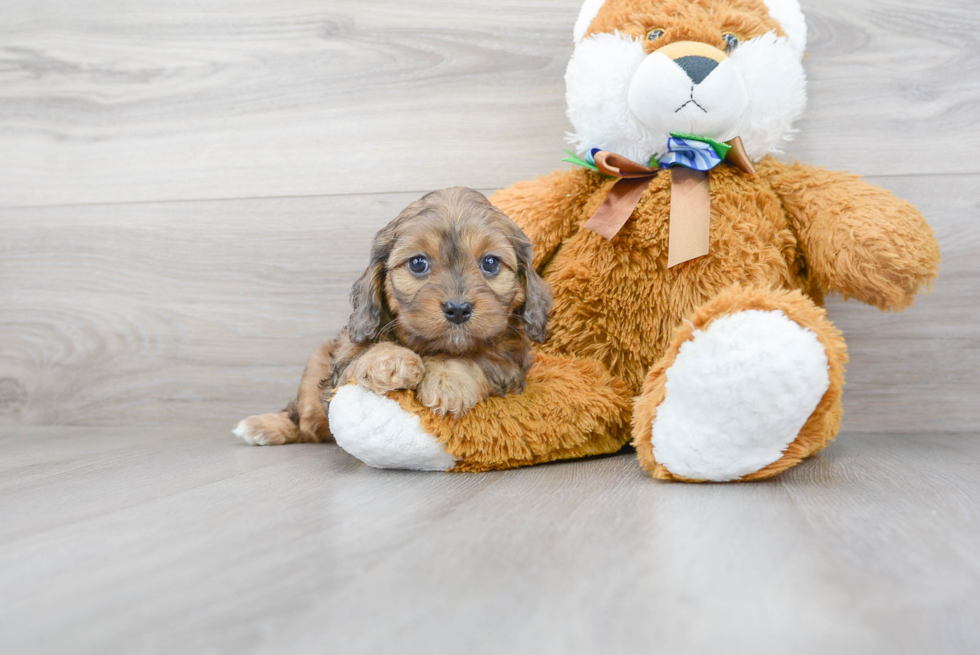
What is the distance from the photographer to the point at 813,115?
198cm

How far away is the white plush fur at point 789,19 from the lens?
165cm

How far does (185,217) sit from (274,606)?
178 centimetres

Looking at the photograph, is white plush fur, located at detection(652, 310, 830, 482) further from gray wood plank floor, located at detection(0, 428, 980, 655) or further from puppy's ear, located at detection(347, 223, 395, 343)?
puppy's ear, located at detection(347, 223, 395, 343)

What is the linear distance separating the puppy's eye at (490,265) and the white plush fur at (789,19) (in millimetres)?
865

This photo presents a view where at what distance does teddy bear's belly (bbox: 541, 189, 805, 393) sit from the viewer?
1.55 meters

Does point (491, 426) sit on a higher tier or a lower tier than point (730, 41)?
lower

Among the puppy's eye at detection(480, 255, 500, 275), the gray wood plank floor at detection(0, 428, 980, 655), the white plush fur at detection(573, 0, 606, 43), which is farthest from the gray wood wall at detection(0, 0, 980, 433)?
the gray wood plank floor at detection(0, 428, 980, 655)

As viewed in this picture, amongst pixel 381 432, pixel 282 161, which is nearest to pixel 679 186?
pixel 381 432

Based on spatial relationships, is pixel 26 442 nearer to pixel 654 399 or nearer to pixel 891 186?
pixel 654 399

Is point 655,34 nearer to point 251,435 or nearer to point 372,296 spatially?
point 372,296

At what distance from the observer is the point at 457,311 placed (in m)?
1.33

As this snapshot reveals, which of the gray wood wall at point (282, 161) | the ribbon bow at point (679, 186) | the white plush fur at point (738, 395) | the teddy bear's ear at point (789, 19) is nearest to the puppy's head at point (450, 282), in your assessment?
the ribbon bow at point (679, 186)

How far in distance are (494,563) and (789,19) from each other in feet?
4.71

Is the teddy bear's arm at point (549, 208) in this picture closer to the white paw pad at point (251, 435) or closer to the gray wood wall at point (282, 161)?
the gray wood wall at point (282, 161)
